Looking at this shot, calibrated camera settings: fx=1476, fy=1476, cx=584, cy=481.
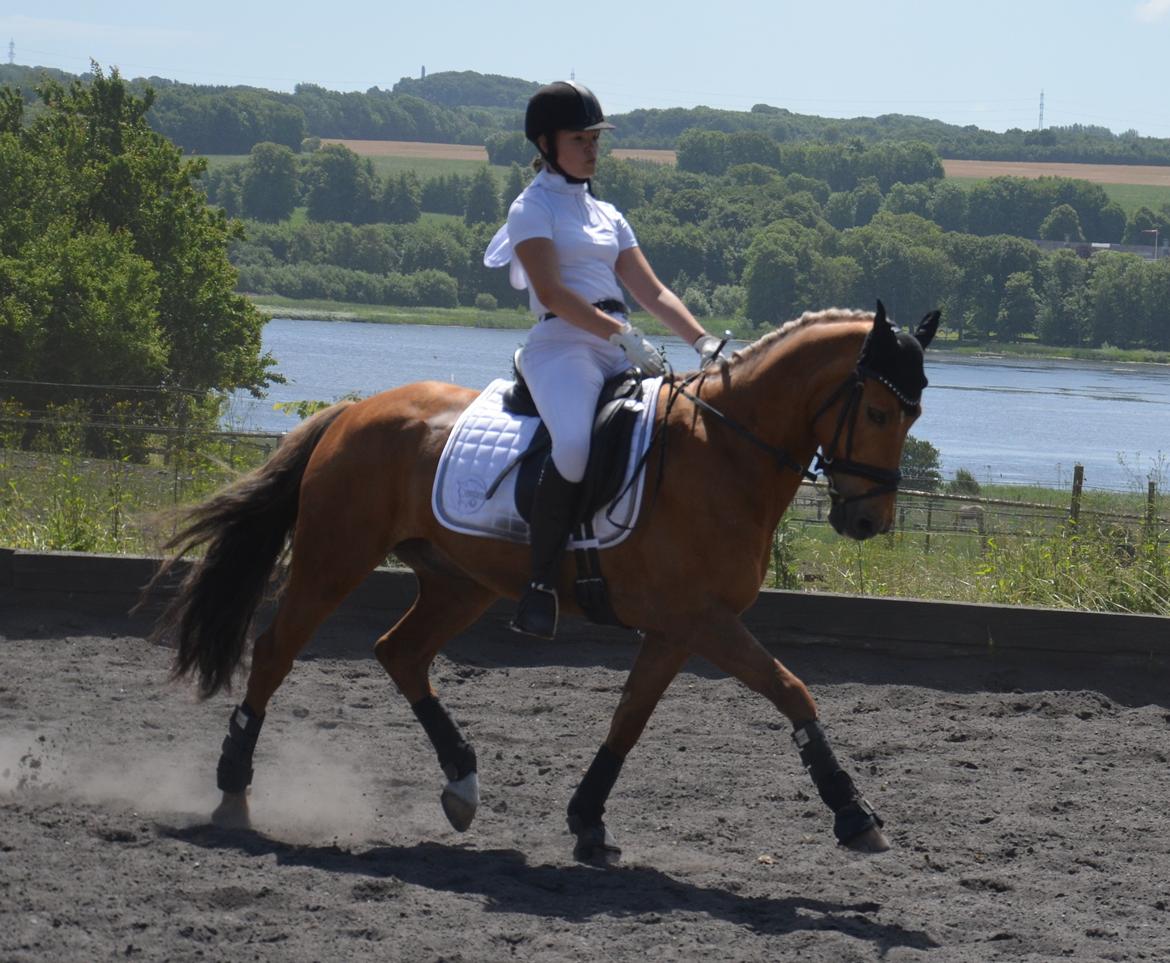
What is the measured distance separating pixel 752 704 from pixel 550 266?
2.80 metres

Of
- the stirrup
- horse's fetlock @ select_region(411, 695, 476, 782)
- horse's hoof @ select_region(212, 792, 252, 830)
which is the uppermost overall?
the stirrup

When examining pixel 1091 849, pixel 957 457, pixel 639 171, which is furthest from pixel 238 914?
pixel 639 171

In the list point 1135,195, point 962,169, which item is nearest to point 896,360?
point 962,169

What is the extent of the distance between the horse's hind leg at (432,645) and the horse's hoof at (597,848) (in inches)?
21.7

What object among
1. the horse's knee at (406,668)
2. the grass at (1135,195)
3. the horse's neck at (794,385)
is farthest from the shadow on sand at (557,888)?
the grass at (1135,195)

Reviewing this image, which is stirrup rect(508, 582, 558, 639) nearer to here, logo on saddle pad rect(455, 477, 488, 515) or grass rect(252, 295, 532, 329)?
logo on saddle pad rect(455, 477, 488, 515)

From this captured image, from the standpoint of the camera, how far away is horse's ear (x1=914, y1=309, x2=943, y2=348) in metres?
4.76

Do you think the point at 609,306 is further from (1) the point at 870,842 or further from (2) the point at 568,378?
(1) the point at 870,842

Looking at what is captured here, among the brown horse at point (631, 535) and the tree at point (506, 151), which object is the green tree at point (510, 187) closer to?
the tree at point (506, 151)

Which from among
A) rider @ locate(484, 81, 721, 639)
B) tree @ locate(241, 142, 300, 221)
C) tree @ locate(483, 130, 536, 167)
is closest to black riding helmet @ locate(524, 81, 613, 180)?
rider @ locate(484, 81, 721, 639)

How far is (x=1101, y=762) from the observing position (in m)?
6.22

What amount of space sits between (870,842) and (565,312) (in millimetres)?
2029

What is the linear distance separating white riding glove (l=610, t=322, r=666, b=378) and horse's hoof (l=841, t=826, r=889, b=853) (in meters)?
1.69

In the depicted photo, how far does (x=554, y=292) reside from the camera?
5074 millimetres
